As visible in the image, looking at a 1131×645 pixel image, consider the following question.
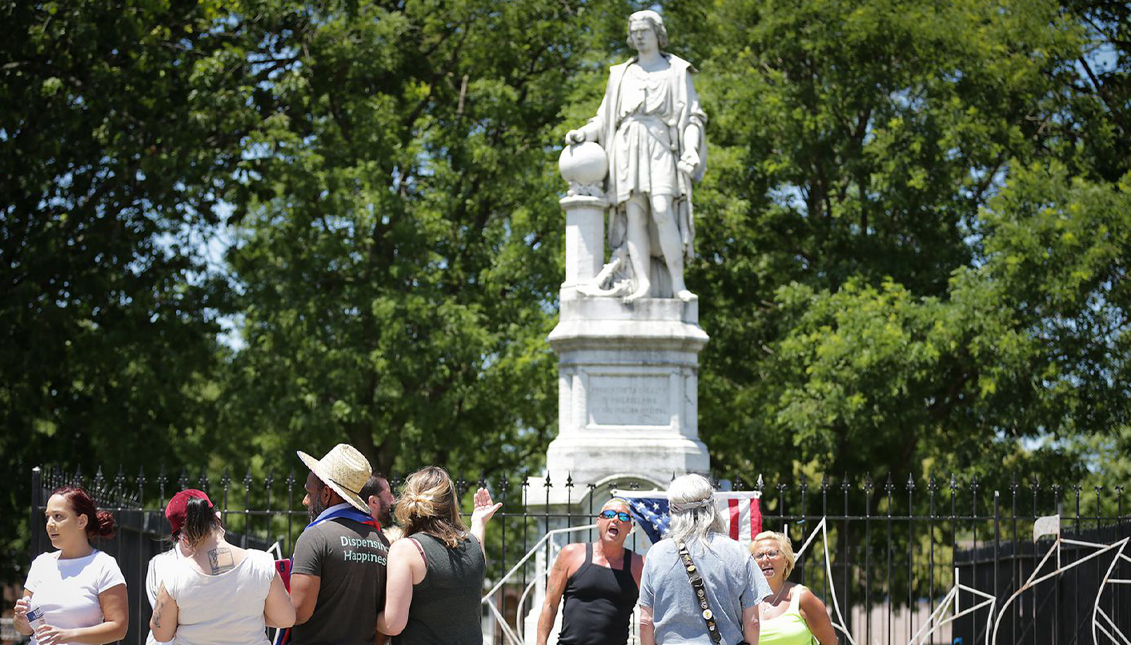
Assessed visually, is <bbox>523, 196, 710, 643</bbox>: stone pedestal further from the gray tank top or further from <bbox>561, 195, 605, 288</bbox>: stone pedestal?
the gray tank top

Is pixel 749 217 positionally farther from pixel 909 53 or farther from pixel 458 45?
pixel 458 45

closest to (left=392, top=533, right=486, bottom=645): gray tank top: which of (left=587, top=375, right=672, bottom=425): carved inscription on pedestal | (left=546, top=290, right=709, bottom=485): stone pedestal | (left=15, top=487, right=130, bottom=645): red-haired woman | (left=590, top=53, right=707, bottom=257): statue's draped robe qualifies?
(left=15, top=487, right=130, bottom=645): red-haired woman

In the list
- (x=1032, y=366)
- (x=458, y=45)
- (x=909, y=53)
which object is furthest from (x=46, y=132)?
(x=1032, y=366)

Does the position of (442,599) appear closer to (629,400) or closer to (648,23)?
(629,400)

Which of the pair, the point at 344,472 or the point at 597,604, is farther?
the point at 597,604

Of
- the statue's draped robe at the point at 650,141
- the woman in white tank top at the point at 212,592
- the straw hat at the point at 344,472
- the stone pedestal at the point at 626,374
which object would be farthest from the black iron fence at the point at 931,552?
the woman in white tank top at the point at 212,592

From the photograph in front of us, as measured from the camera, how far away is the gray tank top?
5.85m

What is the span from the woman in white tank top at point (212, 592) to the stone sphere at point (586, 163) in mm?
7259

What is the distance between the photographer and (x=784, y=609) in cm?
666

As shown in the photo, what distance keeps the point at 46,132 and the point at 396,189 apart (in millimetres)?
4998

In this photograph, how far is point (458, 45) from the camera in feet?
73.2

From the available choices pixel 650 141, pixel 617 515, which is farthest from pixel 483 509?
pixel 650 141

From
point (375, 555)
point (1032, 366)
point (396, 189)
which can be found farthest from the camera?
point (396, 189)

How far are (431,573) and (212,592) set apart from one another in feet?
2.76
